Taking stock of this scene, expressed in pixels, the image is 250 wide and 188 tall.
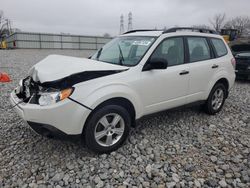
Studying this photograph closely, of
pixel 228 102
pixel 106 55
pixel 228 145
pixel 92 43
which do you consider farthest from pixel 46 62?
pixel 92 43

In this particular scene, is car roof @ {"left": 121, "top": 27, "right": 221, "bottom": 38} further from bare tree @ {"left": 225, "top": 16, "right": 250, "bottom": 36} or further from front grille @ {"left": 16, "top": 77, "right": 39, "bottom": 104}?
bare tree @ {"left": 225, "top": 16, "right": 250, "bottom": 36}

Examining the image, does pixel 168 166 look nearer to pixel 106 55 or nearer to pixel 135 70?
pixel 135 70

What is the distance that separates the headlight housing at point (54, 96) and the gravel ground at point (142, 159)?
0.84 meters

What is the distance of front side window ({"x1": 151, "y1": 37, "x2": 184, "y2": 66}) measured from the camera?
3.49m

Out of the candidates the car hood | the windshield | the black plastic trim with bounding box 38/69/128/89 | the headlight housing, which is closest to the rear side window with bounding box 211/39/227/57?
the windshield

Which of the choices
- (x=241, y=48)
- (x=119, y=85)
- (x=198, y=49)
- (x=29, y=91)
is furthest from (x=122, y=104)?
(x=241, y=48)

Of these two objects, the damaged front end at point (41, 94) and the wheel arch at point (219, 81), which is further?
the wheel arch at point (219, 81)

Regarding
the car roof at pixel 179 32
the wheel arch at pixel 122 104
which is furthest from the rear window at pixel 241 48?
the wheel arch at pixel 122 104

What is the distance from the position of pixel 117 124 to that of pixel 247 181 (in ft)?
5.79

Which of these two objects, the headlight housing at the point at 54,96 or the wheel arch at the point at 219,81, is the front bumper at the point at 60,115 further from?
the wheel arch at the point at 219,81

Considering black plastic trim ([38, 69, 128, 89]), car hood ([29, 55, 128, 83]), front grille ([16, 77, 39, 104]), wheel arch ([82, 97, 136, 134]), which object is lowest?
wheel arch ([82, 97, 136, 134])

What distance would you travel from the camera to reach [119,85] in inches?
116

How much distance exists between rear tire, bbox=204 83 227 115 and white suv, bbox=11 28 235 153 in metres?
0.03

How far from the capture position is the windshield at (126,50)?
339cm
